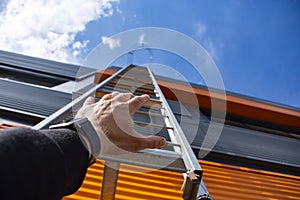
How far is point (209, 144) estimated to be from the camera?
8.84 feet

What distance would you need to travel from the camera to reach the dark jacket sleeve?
1.40 feet

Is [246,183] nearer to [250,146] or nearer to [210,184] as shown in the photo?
[210,184]

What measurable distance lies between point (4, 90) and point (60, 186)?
285 centimetres

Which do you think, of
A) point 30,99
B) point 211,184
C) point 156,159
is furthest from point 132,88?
point 156,159

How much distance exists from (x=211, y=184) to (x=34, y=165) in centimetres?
165

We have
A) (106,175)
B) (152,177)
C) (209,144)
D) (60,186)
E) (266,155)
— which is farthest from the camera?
(266,155)

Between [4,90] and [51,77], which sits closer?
[4,90]

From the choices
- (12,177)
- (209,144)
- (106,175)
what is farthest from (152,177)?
(12,177)

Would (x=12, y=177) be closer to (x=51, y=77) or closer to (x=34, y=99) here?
(x=34, y=99)

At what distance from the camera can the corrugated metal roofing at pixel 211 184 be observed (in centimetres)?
161

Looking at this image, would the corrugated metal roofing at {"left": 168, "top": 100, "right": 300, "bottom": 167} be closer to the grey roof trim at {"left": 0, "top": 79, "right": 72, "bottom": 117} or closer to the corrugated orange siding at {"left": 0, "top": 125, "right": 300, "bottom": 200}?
the corrugated orange siding at {"left": 0, "top": 125, "right": 300, "bottom": 200}

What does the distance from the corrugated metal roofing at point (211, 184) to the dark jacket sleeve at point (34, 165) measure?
960 millimetres

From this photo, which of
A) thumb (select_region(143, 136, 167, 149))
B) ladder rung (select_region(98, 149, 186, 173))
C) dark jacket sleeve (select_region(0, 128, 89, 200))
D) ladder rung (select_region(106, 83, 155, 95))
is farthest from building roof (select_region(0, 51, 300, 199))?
dark jacket sleeve (select_region(0, 128, 89, 200))

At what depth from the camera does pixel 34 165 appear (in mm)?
489
